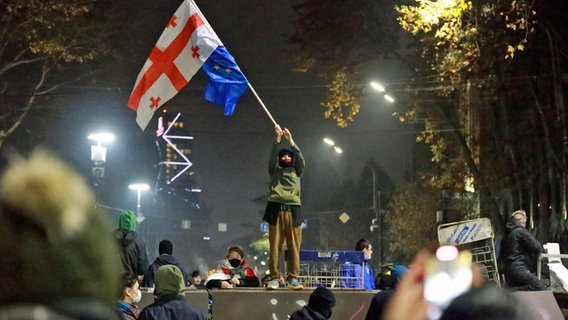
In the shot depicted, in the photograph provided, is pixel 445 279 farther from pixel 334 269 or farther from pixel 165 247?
pixel 165 247

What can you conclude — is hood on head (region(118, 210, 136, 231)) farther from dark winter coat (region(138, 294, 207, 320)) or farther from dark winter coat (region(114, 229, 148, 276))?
dark winter coat (region(138, 294, 207, 320))

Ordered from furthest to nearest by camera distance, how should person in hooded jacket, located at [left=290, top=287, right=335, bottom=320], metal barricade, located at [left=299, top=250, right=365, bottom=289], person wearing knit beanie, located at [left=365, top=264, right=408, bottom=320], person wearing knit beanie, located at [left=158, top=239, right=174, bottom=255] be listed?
person wearing knit beanie, located at [left=158, top=239, right=174, bottom=255] < metal barricade, located at [left=299, top=250, right=365, bottom=289] < person in hooded jacket, located at [left=290, top=287, right=335, bottom=320] < person wearing knit beanie, located at [left=365, top=264, right=408, bottom=320]

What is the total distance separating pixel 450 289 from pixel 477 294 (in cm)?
9

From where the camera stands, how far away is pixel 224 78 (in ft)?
40.8

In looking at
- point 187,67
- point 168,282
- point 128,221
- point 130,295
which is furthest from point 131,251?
point 168,282

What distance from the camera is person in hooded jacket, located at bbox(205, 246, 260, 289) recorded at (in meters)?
11.0

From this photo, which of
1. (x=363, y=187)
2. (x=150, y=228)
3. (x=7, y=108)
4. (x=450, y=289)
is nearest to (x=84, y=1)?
(x=7, y=108)

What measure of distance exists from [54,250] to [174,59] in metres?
10.6

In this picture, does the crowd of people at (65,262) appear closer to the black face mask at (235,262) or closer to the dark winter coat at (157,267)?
the dark winter coat at (157,267)

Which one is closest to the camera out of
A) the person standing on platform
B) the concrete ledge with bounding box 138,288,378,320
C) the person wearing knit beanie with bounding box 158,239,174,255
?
the concrete ledge with bounding box 138,288,378,320

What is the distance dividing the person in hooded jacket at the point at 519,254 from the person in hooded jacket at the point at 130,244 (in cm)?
467

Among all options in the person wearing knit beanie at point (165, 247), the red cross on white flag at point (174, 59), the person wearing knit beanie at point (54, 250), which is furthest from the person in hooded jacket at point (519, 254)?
the person wearing knit beanie at point (54, 250)

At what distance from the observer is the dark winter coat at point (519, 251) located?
1145cm

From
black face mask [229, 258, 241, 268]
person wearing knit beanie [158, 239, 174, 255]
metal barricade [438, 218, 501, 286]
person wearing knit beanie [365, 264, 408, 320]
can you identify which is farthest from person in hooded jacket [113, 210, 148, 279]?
person wearing knit beanie [365, 264, 408, 320]
